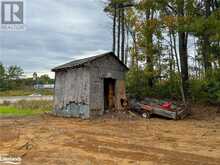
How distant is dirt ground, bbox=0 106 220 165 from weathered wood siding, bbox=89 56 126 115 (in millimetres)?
3496

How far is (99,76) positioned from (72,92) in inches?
70.1

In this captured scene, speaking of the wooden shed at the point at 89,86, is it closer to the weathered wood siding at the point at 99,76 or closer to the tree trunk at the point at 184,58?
the weathered wood siding at the point at 99,76

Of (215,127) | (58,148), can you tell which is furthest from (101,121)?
(58,148)

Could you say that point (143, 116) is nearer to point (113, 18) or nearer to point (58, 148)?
point (58, 148)

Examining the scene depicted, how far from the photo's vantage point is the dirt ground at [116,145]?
6889mm

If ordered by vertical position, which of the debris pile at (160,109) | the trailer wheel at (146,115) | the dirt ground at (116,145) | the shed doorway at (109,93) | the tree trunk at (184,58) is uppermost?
the tree trunk at (184,58)

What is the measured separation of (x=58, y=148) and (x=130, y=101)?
31.0 ft

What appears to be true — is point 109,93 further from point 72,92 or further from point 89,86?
point 89,86

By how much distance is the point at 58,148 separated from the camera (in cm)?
809

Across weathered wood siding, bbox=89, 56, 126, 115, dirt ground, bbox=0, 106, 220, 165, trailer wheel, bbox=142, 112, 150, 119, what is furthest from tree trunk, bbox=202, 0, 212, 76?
dirt ground, bbox=0, 106, 220, 165

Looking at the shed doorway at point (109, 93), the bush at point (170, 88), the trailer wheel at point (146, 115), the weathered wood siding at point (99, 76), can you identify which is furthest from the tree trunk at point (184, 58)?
the weathered wood siding at point (99, 76)

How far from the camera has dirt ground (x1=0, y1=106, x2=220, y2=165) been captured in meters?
6.89

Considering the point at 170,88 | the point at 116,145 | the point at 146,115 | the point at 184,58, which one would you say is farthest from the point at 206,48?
the point at 116,145

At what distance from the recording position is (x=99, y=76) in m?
15.9
